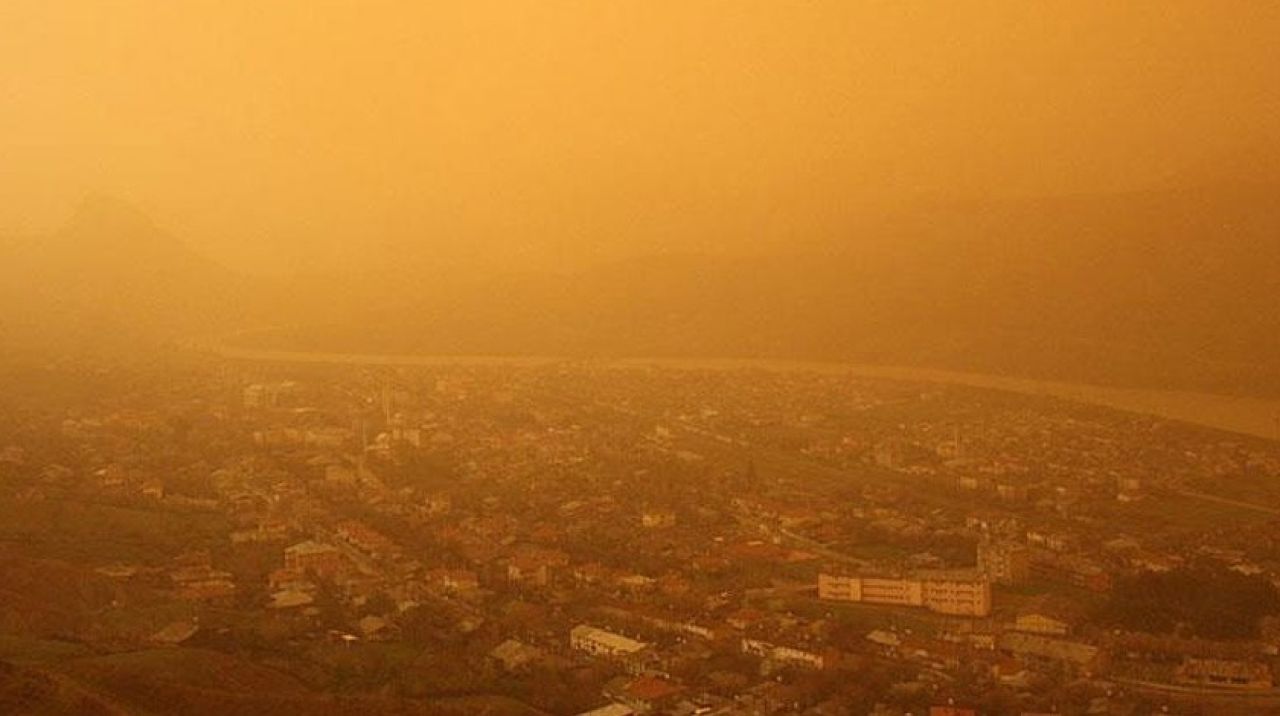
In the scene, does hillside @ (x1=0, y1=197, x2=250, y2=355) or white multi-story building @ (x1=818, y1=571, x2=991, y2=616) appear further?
hillside @ (x1=0, y1=197, x2=250, y2=355)

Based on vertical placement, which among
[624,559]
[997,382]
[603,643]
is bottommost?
[603,643]

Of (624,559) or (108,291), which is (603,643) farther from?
(108,291)

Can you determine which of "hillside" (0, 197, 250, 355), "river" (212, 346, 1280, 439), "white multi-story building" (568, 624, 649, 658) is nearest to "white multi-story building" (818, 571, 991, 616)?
"white multi-story building" (568, 624, 649, 658)

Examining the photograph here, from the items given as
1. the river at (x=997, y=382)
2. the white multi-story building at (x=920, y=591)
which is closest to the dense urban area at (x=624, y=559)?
the white multi-story building at (x=920, y=591)

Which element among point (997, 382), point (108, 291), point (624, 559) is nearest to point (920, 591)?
point (624, 559)

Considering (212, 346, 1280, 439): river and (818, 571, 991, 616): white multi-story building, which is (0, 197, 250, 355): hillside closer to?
(212, 346, 1280, 439): river

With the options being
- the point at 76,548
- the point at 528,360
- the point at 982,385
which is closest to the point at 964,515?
the point at 76,548

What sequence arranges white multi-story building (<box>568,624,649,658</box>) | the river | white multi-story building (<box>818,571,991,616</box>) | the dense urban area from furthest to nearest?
the river, white multi-story building (<box>818,571,991,616</box>), white multi-story building (<box>568,624,649,658</box>), the dense urban area

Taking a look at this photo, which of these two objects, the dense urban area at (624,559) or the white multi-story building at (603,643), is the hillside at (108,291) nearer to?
the dense urban area at (624,559)

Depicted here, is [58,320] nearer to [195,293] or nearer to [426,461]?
[195,293]
